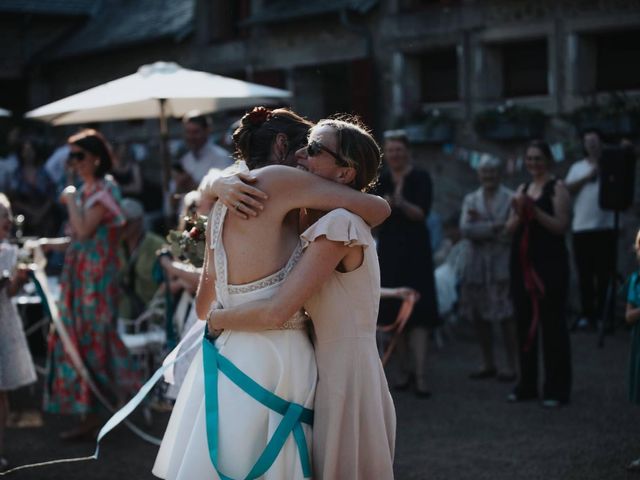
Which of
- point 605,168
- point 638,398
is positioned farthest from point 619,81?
point 638,398

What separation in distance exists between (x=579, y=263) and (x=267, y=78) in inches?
261

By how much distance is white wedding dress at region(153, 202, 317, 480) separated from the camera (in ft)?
11.3

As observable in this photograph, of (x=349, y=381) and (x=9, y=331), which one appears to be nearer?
(x=349, y=381)

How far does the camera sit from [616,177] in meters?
10.3

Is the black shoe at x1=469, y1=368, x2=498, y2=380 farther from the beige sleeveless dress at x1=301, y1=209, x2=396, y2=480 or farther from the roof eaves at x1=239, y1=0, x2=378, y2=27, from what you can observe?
the roof eaves at x1=239, y1=0, x2=378, y2=27

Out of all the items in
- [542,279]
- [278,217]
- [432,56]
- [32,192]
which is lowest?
[542,279]

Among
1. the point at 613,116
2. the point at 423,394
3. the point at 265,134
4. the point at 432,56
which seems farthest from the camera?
the point at 432,56

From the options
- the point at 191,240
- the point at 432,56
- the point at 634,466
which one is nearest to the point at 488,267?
the point at 634,466

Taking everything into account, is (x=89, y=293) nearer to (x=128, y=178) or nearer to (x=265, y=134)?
(x=265, y=134)

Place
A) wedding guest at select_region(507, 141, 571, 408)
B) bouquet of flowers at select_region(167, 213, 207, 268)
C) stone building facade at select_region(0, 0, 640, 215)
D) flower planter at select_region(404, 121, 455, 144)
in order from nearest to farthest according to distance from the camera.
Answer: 1. bouquet of flowers at select_region(167, 213, 207, 268)
2. wedding guest at select_region(507, 141, 571, 408)
3. stone building facade at select_region(0, 0, 640, 215)
4. flower planter at select_region(404, 121, 455, 144)

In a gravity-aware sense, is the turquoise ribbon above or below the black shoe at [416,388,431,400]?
above

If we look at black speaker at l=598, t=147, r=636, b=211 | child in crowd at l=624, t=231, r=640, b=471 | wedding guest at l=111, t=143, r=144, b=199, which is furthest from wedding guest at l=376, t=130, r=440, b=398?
wedding guest at l=111, t=143, r=144, b=199

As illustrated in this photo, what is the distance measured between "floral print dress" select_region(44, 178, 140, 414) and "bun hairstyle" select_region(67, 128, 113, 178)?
0.27 ft

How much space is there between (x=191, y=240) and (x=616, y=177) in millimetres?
6304
